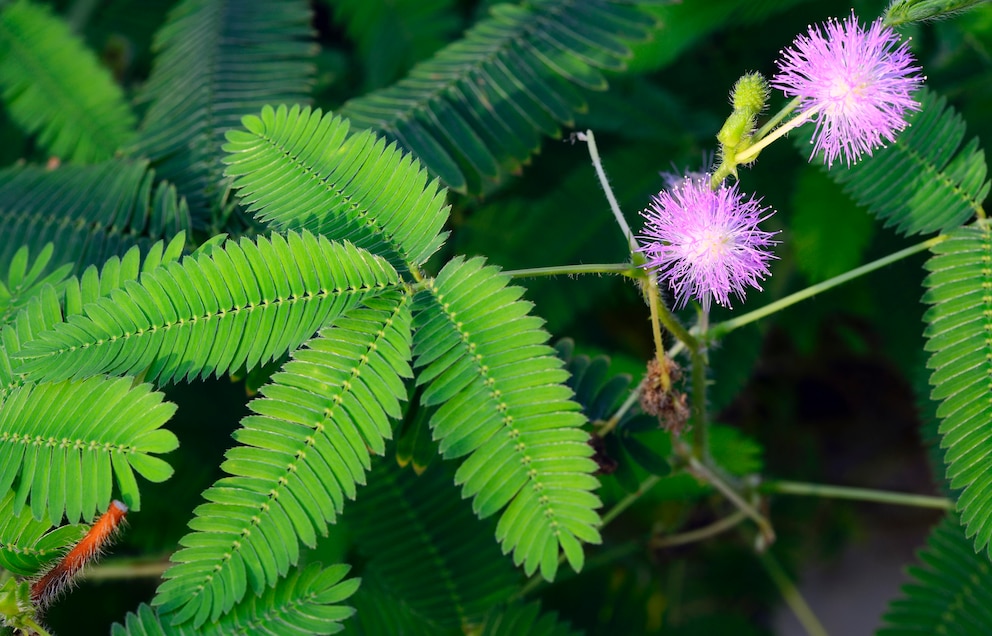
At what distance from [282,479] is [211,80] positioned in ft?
3.86

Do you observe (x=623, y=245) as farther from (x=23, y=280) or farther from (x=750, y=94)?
(x=23, y=280)

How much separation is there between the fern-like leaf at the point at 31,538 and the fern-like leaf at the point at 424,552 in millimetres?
566

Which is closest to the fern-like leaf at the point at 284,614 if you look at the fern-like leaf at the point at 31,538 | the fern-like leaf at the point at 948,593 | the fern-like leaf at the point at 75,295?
the fern-like leaf at the point at 31,538

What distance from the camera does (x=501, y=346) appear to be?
1.22 metres

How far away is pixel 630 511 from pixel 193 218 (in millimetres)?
1857

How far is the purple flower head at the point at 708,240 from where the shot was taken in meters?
1.18

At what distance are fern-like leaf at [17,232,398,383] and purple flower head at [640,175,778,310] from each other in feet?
1.44

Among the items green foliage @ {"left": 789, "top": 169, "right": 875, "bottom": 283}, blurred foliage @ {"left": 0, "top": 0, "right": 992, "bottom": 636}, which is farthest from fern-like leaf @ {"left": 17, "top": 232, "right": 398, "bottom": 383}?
green foliage @ {"left": 789, "top": 169, "right": 875, "bottom": 283}

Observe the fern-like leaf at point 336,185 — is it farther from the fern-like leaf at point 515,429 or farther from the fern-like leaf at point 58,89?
the fern-like leaf at point 58,89

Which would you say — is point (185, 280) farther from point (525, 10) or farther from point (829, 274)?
point (829, 274)

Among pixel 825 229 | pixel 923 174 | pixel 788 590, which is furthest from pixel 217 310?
pixel 788 590

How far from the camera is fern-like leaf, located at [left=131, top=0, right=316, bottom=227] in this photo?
181cm

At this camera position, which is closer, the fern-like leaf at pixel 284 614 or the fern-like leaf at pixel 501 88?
the fern-like leaf at pixel 284 614

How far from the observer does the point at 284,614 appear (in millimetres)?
1260
